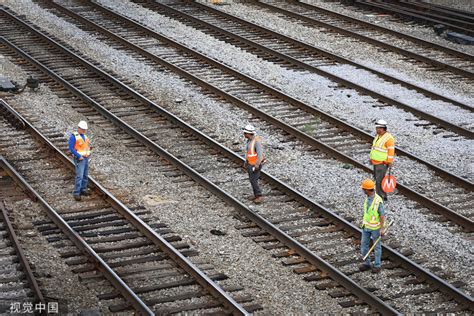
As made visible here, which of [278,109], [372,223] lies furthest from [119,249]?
[278,109]

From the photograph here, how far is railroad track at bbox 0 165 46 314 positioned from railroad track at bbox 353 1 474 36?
683 inches

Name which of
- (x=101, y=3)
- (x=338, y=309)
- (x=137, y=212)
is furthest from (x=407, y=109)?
(x=101, y=3)

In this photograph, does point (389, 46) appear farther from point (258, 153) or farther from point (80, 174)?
point (80, 174)

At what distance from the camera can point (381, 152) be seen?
15.7 meters

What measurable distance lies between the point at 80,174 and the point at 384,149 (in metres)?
5.26

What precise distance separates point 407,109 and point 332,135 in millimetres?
2532

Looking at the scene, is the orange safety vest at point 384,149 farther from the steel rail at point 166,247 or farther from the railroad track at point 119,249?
the steel rail at point 166,247

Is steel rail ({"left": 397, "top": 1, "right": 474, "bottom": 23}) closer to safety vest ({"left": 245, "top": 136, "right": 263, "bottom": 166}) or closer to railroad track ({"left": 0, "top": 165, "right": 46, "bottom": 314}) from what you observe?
safety vest ({"left": 245, "top": 136, "right": 263, "bottom": 166})

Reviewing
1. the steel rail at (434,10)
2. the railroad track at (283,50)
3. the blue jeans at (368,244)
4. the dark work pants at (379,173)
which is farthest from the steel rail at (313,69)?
the blue jeans at (368,244)

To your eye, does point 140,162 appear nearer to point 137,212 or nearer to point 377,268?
point 137,212

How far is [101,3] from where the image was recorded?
31.8 m

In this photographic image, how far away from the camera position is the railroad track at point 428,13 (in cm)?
2886

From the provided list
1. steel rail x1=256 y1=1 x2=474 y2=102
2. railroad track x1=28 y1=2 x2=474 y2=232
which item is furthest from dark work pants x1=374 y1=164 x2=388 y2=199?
steel rail x1=256 y1=1 x2=474 y2=102

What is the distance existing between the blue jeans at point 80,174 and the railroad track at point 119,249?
0.26 meters
